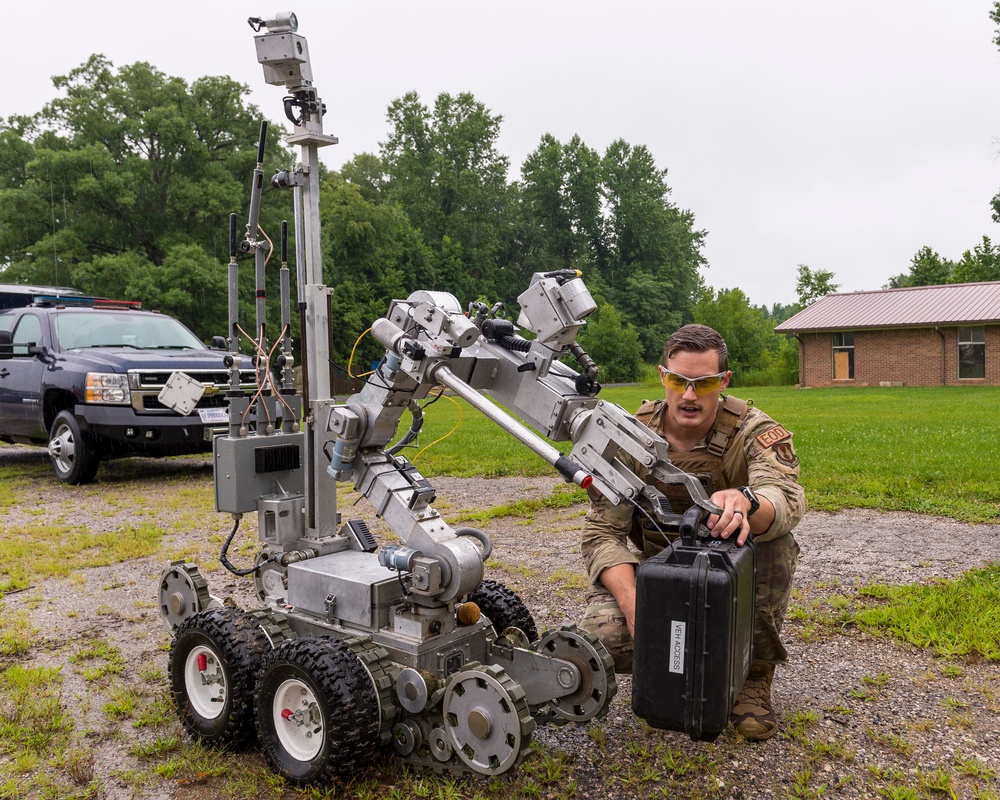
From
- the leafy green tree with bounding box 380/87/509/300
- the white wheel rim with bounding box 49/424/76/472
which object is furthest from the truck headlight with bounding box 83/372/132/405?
the leafy green tree with bounding box 380/87/509/300

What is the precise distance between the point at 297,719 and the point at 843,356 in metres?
39.8

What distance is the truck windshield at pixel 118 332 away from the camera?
11.2 meters

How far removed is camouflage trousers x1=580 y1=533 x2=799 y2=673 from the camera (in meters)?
3.70

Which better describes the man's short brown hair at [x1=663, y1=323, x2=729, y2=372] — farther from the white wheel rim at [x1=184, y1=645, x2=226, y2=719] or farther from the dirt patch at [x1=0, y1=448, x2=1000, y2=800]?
the white wheel rim at [x1=184, y1=645, x2=226, y2=719]

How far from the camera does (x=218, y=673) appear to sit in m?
3.65

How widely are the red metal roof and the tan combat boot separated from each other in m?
36.5

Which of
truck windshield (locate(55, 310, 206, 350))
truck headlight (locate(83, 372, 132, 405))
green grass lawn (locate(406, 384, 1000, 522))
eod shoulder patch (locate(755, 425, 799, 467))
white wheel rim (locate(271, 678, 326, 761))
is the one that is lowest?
white wheel rim (locate(271, 678, 326, 761))

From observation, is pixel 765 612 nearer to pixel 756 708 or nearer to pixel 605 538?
pixel 756 708

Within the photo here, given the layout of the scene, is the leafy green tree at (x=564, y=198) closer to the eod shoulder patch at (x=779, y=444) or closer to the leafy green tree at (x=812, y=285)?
the leafy green tree at (x=812, y=285)

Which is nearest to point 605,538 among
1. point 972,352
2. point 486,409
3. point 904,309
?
point 486,409

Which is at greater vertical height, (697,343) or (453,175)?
(453,175)

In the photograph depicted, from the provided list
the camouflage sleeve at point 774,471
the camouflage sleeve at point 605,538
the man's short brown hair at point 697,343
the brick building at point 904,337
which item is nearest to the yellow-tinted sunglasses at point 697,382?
the man's short brown hair at point 697,343

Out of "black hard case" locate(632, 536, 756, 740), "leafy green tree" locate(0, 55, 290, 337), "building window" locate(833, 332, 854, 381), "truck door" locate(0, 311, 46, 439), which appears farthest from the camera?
"building window" locate(833, 332, 854, 381)

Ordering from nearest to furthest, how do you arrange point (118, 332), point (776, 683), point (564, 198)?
point (776, 683)
point (118, 332)
point (564, 198)
